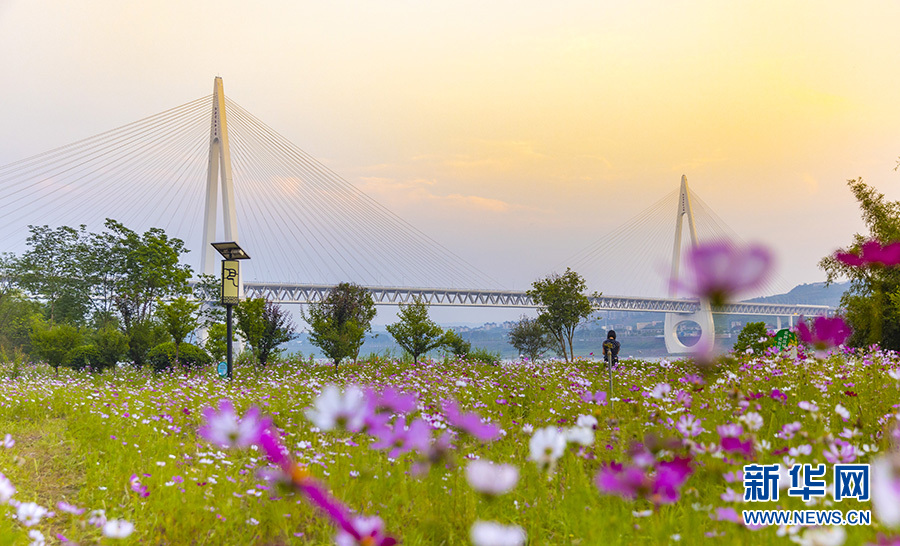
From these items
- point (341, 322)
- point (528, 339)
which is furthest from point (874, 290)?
point (528, 339)

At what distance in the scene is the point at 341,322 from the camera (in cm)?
1714

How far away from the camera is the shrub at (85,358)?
1487 cm

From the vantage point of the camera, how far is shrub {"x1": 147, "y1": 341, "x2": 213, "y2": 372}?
576 inches

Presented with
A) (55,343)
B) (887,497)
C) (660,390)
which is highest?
(887,497)

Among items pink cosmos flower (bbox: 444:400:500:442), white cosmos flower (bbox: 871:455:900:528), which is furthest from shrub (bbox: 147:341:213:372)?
white cosmos flower (bbox: 871:455:900:528)

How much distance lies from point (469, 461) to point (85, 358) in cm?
1568

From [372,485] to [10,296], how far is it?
2898 cm

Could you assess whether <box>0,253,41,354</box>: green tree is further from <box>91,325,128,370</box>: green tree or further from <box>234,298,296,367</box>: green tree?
<box>234,298,296,367</box>: green tree

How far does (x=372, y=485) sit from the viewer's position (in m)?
3.22

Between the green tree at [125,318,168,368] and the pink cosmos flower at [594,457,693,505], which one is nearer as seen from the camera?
the pink cosmos flower at [594,457,693,505]

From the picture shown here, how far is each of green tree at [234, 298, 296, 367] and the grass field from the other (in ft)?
26.2

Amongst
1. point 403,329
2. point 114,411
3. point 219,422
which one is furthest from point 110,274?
point 219,422

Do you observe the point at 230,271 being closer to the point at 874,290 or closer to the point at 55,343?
the point at 55,343

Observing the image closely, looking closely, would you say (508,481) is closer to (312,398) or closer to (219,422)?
(219,422)
